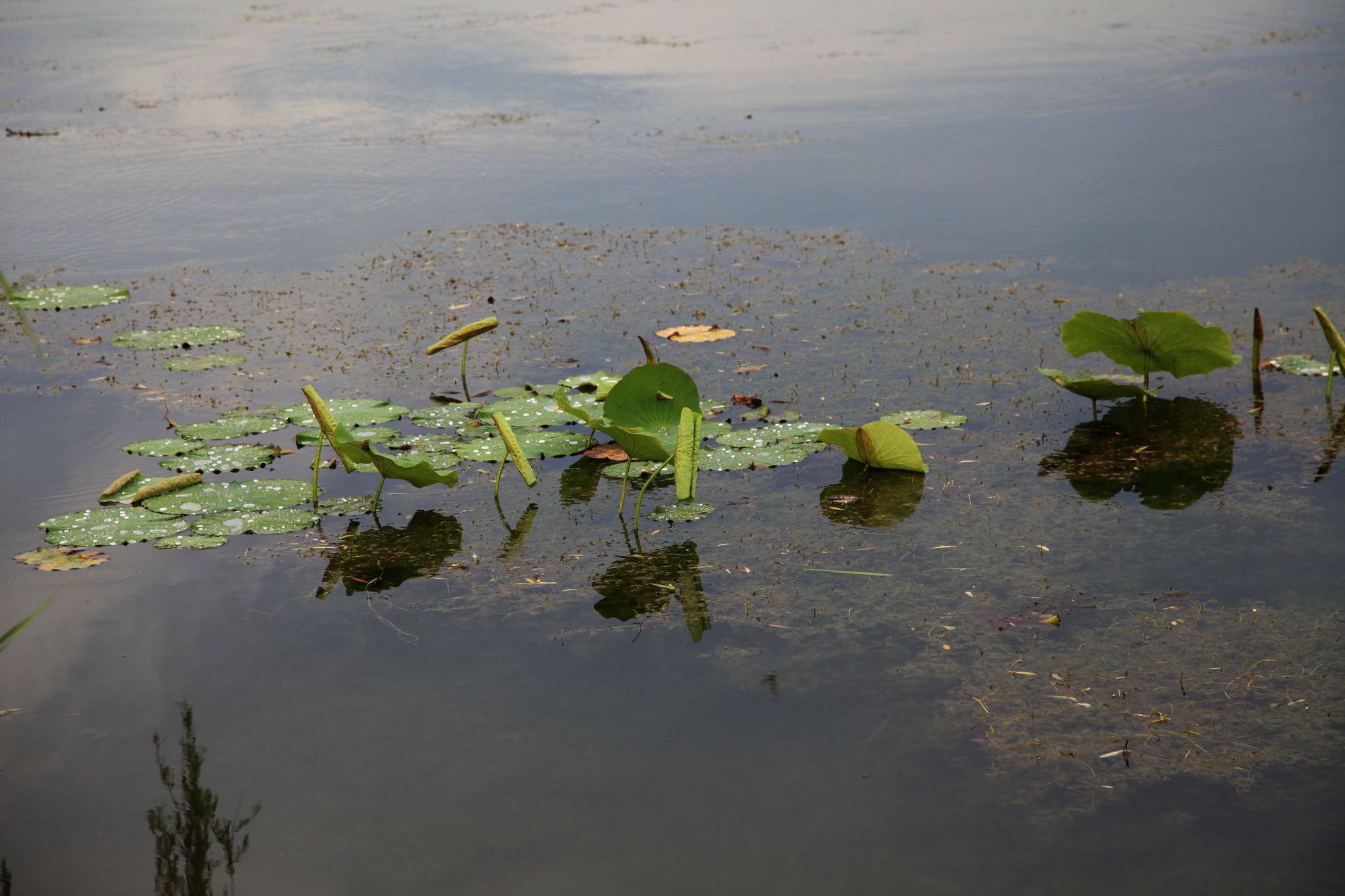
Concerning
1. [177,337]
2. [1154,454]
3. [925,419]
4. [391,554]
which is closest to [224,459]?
[391,554]

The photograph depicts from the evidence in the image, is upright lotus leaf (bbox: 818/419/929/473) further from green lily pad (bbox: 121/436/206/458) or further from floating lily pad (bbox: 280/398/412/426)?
green lily pad (bbox: 121/436/206/458)

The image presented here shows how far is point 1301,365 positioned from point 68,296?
5319 mm

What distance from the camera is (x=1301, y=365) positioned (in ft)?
12.5

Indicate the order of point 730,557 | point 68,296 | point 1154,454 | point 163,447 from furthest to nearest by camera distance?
1. point 68,296
2. point 163,447
3. point 1154,454
4. point 730,557

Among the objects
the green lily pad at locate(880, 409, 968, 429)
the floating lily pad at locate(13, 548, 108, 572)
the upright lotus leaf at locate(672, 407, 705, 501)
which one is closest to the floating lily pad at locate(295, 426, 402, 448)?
the floating lily pad at locate(13, 548, 108, 572)

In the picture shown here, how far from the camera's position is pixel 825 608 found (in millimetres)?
2465

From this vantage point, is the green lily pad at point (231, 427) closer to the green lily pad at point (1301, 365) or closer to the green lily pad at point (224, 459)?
the green lily pad at point (224, 459)

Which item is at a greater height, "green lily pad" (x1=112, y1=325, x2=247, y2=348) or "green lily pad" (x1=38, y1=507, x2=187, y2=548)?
"green lily pad" (x1=112, y1=325, x2=247, y2=348)

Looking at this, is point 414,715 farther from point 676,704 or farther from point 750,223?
point 750,223

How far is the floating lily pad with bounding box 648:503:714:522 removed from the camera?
296cm

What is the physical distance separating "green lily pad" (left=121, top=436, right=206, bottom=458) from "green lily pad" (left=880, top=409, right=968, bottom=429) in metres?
2.22

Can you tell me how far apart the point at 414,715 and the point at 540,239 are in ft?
13.9

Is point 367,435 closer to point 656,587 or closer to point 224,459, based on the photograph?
point 224,459

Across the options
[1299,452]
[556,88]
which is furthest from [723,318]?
[556,88]
